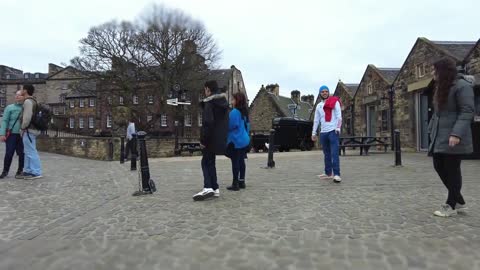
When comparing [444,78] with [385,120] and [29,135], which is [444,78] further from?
[385,120]

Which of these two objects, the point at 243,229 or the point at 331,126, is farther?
the point at 331,126

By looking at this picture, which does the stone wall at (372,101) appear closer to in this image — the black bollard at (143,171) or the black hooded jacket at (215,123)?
the black hooded jacket at (215,123)

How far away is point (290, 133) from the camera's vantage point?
2272cm

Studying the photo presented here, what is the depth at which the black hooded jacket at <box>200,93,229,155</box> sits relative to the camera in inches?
214

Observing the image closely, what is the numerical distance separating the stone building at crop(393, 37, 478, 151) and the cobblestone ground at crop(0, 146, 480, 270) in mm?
10551

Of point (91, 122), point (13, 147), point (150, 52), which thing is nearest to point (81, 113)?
point (91, 122)

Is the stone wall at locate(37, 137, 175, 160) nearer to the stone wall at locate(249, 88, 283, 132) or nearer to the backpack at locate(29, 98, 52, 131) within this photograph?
the backpack at locate(29, 98, 52, 131)

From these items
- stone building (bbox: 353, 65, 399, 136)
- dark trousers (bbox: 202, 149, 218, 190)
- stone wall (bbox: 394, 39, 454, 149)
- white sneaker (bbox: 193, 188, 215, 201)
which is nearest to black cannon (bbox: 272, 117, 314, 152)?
stone building (bbox: 353, 65, 399, 136)

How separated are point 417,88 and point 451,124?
12.8m

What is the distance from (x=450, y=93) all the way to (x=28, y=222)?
16.8 feet

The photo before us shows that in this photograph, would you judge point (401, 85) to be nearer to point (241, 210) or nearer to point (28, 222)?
point (241, 210)

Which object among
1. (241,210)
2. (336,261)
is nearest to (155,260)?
(336,261)

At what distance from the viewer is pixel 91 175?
918 centimetres

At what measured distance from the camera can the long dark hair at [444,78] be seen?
4375 mm
